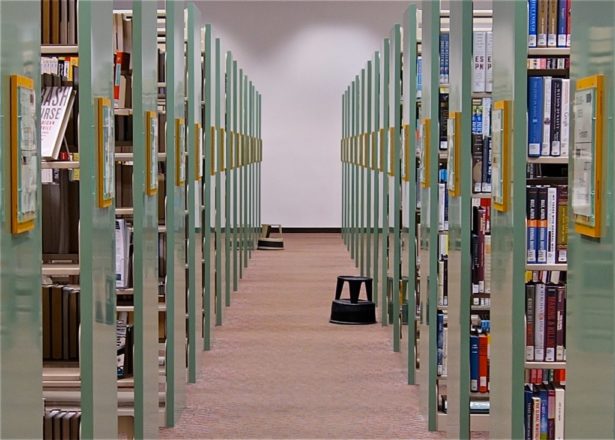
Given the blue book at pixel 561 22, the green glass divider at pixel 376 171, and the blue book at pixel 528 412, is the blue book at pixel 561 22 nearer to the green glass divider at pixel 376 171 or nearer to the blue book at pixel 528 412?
the blue book at pixel 528 412

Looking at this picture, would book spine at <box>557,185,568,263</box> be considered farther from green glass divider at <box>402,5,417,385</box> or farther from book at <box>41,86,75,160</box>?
book at <box>41,86,75,160</box>

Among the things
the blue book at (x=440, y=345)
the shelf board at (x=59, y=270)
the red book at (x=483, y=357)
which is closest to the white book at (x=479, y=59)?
the red book at (x=483, y=357)

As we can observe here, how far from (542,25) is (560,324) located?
1.11m

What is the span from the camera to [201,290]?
20.2 ft

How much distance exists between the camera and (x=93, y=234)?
10.8ft

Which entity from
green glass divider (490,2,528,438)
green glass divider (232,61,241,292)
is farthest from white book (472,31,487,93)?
green glass divider (232,61,241,292)

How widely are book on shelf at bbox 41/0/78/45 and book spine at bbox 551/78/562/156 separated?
5.77ft

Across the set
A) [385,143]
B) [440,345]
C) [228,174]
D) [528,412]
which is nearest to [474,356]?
[440,345]

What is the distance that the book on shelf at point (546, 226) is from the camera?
3.91 meters

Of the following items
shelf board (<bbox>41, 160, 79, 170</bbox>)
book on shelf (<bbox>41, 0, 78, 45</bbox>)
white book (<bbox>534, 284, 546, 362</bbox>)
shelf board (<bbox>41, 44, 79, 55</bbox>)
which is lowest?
white book (<bbox>534, 284, 546, 362</bbox>)

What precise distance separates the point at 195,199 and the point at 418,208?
1.16m

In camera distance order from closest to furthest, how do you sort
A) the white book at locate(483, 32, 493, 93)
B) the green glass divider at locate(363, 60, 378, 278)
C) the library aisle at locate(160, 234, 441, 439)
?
the white book at locate(483, 32, 493, 93) < the library aisle at locate(160, 234, 441, 439) < the green glass divider at locate(363, 60, 378, 278)

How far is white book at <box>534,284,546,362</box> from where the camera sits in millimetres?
3924

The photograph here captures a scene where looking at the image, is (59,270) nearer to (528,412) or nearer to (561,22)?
(528,412)
